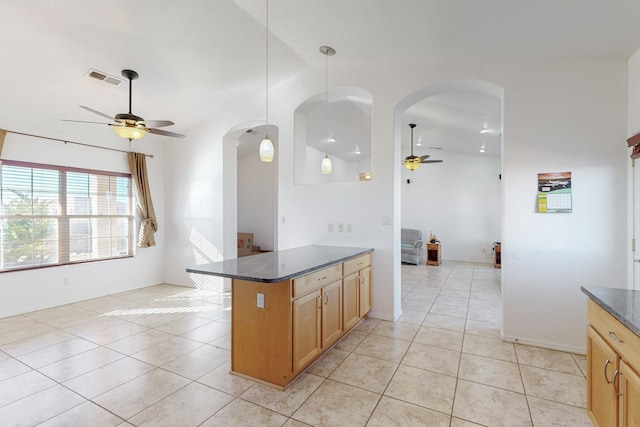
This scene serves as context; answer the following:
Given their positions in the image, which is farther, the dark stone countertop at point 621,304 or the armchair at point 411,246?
the armchair at point 411,246

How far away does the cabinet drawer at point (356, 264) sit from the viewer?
3.28 meters

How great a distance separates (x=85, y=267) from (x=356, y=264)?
14.7 feet

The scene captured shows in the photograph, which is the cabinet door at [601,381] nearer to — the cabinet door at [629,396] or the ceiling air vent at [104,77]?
the cabinet door at [629,396]

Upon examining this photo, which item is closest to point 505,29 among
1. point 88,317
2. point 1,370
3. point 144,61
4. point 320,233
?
point 320,233

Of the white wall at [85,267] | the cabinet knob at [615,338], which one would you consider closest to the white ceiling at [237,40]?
the white wall at [85,267]

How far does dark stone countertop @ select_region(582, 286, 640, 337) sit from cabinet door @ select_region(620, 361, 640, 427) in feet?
0.68

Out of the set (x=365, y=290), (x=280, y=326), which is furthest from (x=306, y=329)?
(x=365, y=290)

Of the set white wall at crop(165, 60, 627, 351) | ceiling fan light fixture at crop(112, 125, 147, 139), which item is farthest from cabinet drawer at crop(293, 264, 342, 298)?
ceiling fan light fixture at crop(112, 125, 147, 139)

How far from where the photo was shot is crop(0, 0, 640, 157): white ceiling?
8.27 feet

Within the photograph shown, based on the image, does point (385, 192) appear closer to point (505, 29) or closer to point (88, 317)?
point (505, 29)

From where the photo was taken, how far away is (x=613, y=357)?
4.77 ft

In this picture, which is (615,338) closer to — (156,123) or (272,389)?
(272,389)

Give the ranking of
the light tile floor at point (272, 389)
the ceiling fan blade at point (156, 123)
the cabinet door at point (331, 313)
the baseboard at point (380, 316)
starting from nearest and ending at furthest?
1. the light tile floor at point (272, 389)
2. the cabinet door at point (331, 313)
3. the ceiling fan blade at point (156, 123)
4. the baseboard at point (380, 316)

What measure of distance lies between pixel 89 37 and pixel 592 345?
188 inches
